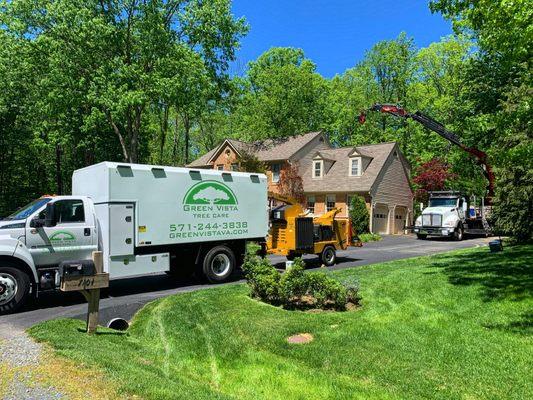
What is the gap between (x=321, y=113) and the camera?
161ft

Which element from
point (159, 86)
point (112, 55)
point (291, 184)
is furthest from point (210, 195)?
point (291, 184)

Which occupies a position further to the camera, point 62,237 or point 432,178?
point 432,178

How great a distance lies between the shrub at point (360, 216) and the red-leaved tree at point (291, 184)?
482cm

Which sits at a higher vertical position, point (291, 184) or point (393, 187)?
point (291, 184)

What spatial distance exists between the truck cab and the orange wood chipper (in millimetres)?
6479

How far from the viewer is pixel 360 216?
31016 millimetres

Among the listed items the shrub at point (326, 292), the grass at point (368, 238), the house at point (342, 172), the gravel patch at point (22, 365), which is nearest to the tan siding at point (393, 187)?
the house at point (342, 172)

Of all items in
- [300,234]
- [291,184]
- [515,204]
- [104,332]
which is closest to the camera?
[104,332]

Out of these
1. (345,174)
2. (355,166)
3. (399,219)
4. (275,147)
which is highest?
(275,147)

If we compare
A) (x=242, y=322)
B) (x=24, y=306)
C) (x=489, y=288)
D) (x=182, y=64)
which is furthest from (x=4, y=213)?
(x=489, y=288)

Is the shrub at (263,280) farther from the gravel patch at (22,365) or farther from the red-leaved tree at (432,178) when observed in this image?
the red-leaved tree at (432,178)

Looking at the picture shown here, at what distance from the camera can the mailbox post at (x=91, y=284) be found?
22.0ft

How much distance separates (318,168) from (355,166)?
3.34 m

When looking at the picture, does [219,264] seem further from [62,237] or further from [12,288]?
[12,288]
